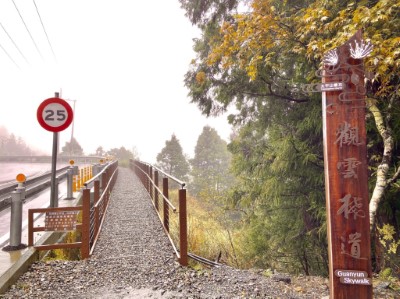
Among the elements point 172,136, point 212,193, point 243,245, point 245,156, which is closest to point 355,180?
point 245,156

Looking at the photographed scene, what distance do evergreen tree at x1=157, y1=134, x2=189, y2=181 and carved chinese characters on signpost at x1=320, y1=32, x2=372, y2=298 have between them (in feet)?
142

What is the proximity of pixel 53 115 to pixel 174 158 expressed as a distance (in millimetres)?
40806

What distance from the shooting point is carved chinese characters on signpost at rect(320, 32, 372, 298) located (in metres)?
2.94

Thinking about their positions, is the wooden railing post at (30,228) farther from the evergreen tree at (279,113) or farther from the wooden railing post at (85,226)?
the evergreen tree at (279,113)

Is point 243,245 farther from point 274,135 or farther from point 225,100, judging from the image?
point 225,100

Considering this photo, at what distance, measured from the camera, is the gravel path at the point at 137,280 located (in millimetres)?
3584

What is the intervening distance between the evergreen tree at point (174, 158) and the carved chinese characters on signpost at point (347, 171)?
43403 mm

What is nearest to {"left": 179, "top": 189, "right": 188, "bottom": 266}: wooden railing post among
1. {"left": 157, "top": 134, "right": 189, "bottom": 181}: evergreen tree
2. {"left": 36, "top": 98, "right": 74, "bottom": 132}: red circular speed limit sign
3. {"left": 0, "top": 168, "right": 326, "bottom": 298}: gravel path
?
{"left": 0, "top": 168, "right": 326, "bottom": 298}: gravel path

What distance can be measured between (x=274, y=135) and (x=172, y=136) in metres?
40.0

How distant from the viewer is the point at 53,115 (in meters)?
5.46

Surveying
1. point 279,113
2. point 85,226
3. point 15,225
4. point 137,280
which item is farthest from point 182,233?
point 279,113

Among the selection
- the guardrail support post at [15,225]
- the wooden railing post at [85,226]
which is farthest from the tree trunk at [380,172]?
the guardrail support post at [15,225]

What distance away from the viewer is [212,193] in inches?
576

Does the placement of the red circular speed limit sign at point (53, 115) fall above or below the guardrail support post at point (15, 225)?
above
